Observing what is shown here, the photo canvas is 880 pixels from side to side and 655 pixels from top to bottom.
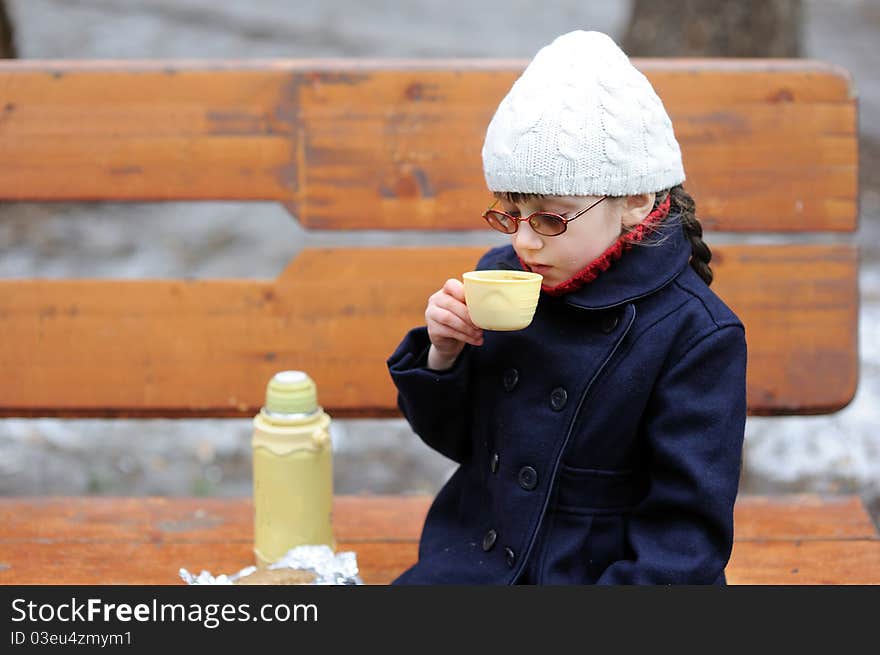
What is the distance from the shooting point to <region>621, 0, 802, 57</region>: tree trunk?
14.7 ft

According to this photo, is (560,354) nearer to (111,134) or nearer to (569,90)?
(569,90)

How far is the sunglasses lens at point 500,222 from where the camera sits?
188 cm

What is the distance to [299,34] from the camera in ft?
34.2

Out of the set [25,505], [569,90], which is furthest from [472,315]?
[25,505]

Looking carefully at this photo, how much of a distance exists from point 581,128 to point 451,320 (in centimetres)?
38

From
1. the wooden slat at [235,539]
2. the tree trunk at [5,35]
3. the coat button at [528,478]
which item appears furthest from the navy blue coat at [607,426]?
the tree trunk at [5,35]

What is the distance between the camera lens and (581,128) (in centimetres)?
177

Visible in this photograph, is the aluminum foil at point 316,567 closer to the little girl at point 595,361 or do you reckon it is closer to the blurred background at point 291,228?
the little girl at point 595,361

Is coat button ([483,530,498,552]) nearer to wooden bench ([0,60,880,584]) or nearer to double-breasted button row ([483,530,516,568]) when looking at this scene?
double-breasted button row ([483,530,516,568])

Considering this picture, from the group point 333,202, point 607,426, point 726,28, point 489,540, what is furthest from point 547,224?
point 726,28

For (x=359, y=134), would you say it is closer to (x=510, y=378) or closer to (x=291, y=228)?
(x=510, y=378)

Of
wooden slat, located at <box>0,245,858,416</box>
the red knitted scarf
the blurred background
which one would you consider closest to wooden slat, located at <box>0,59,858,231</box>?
wooden slat, located at <box>0,245,858,416</box>

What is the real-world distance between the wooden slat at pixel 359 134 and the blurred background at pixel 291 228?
1.65 meters

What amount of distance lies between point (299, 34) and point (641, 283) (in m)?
9.04
